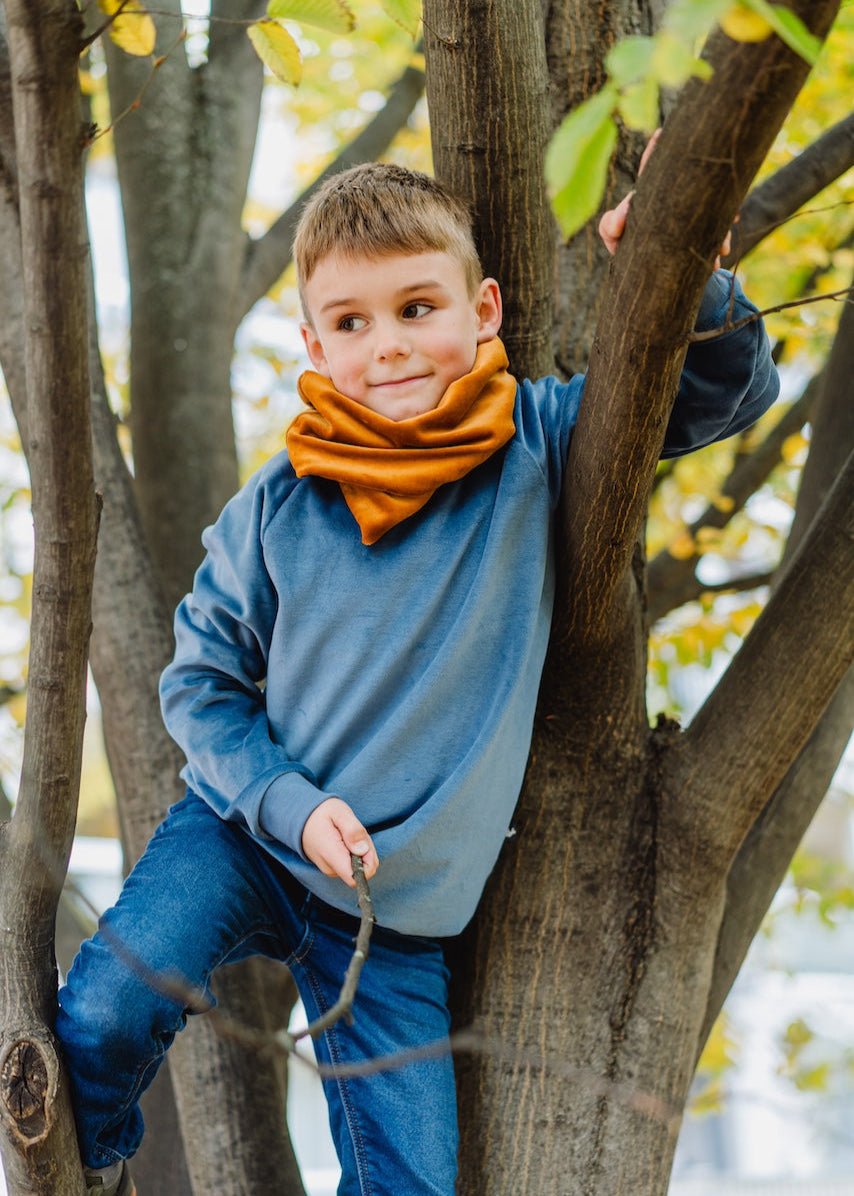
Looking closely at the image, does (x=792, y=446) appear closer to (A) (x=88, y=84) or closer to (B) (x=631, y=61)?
(A) (x=88, y=84)

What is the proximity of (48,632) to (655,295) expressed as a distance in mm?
768

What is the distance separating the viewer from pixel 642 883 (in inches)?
71.4

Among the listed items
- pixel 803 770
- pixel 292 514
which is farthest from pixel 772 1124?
pixel 292 514

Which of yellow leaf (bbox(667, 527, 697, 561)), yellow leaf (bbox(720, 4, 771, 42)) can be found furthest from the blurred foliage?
yellow leaf (bbox(720, 4, 771, 42))

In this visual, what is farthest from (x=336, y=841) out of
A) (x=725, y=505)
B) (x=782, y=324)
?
(x=782, y=324)

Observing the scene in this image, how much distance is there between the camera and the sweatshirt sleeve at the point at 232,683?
1.60m

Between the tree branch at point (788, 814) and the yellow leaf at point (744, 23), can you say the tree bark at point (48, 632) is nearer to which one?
the yellow leaf at point (744, 23)

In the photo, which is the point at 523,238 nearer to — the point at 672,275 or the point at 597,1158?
the point at 672,275

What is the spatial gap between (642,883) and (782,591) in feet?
1.64

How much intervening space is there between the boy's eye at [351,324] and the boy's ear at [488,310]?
0.18m

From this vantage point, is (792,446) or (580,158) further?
(792,446)

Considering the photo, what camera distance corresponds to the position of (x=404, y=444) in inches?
65.1

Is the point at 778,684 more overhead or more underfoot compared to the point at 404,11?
more underfoot

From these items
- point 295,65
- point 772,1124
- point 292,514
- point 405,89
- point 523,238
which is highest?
point 405,89
